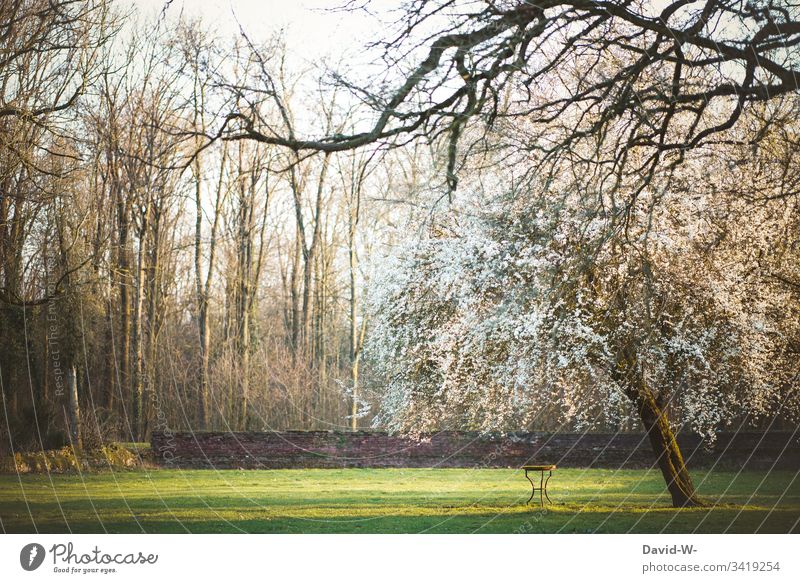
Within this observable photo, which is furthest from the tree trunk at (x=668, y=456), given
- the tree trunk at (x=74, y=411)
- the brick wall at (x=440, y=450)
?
the tree trunk at (x=74, y=411)

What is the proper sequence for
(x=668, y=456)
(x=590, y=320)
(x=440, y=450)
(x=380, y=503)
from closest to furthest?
(x=590, y=320) < (x=668, y=456) < (x=380, y=503) < (x=440, y=450)

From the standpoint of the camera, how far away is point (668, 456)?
8672 millimetres

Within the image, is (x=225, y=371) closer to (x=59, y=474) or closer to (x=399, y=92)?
(x=59, y=474)

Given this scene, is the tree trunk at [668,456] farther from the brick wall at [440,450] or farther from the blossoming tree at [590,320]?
the brick wall at [440,450]

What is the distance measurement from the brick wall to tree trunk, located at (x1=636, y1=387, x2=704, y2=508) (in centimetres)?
231

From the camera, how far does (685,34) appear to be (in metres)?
6.22

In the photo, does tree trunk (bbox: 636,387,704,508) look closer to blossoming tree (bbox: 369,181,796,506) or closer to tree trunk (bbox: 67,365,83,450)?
blossoming tree (bbox: 369,181,796,506)

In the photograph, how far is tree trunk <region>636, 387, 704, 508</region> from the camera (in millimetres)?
8586
